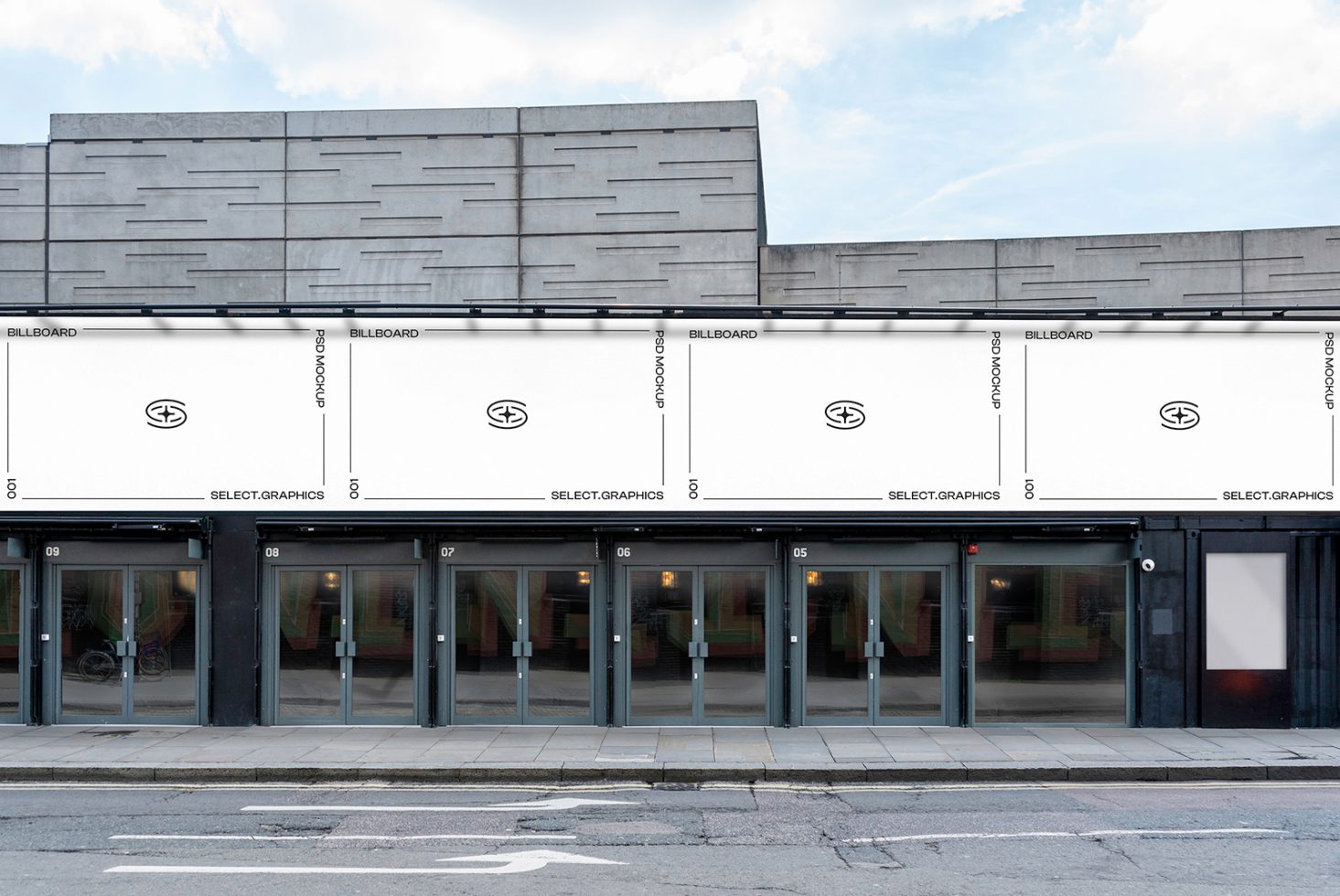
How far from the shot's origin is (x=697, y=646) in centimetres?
1348

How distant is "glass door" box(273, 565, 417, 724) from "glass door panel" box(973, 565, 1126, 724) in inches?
320

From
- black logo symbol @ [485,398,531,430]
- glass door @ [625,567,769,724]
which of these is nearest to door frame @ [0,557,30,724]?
black logo symbol @ [485,398,531,430]

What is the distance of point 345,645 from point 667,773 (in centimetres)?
547

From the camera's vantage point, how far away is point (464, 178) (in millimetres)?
18078

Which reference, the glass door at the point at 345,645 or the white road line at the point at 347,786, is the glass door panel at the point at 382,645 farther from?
the white road line at the point at 347,786

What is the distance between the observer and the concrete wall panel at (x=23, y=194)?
59.3 feet

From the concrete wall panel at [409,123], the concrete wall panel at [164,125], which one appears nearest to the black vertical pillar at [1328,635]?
the concrete wall panel at [409,123]

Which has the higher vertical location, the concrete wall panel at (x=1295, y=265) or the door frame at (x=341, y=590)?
the concrete wall panel at (x=1295, y=265)

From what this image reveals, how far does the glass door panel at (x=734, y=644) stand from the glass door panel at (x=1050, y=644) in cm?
304

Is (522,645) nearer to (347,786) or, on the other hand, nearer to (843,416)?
(347,786)

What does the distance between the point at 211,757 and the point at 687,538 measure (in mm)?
6556

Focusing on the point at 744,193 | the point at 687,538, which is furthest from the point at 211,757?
the point at 744,193

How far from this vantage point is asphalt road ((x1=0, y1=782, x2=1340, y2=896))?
7332 millimetres

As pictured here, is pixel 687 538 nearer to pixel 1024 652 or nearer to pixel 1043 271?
pixel 1024 652
